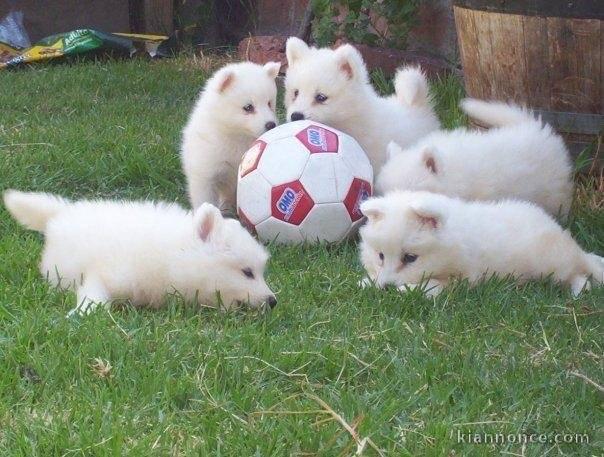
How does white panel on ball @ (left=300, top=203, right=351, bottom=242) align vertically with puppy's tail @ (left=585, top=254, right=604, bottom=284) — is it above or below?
above

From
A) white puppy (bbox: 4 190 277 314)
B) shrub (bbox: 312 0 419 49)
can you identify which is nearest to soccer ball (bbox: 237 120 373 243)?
white puppy (bbox: 4 190 277 314)

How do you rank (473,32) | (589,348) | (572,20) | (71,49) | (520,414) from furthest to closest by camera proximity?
1. (71,49)
2. (473,32)
3. (572,20)
4. (589,348)
5. (520,414)

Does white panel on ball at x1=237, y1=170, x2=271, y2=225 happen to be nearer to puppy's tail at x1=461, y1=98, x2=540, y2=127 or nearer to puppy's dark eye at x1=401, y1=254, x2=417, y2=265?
puppy's dark eye at x1=401, y1=254, x2=417, y2=265

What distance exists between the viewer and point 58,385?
289cm

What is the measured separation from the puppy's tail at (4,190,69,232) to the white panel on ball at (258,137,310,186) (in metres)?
0.94

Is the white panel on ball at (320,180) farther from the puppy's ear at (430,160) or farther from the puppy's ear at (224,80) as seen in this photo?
the puppy's ear at (224,80)

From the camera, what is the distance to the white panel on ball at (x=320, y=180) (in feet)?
15.1

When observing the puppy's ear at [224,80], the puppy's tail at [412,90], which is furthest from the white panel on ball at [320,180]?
the puppy's tail at [412,90]

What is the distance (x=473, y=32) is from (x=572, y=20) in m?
0.61

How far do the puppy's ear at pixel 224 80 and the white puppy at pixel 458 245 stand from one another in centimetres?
141

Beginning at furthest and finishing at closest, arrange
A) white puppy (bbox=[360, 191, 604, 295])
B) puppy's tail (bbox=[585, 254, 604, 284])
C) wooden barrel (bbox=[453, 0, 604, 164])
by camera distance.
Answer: wooden barrel (bbox=[453, 0, 604, 164]), puppy's tail (bbox=[585, 254, 604, 284]), white puppy (bbox=[360, 191, 604, 295])

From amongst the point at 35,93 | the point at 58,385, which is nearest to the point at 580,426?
the point at 58,385

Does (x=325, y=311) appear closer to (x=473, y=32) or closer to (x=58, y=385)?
(x=58, y=385)

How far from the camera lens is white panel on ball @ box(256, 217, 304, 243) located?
15.1 feet
